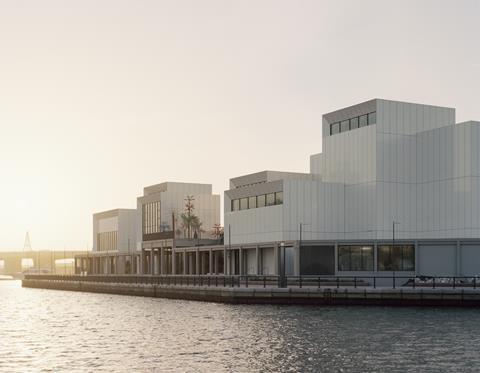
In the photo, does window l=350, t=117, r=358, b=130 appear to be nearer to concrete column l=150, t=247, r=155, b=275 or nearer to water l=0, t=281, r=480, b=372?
water l=0, t=281, r=480, b=372

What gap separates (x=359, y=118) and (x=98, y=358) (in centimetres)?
6660

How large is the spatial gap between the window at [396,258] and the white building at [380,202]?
0.11m

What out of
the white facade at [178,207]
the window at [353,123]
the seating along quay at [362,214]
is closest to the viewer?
the seating along quay at [362,214]

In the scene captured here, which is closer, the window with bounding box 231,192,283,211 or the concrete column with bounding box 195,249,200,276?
the window with bounding box 231,192,283,211

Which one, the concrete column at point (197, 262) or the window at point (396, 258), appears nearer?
the window at point (396, 258)

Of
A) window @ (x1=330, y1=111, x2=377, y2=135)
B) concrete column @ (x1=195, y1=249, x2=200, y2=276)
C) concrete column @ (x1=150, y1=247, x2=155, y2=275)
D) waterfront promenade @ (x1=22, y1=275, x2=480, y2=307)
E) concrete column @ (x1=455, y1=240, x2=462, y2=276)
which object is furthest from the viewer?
concrete column @ (x1=150, y1=247, x2=155, y2=275)

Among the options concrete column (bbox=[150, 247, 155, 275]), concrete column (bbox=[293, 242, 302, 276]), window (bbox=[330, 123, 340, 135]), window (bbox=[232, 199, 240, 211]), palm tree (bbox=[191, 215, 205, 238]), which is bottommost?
concrete column (bbox=[150, 247, 155, 275])

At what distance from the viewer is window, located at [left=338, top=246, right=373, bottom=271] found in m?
92.0

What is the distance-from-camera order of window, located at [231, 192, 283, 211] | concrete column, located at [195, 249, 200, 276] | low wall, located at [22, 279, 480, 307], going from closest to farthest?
1. low wall, located at [22, 279, 480, 307]
2. window, located at [231, 192, 283, 211]
3. concrete column, located at [195, 249, 200, 276]

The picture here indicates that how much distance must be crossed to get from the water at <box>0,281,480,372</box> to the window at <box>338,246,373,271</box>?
26.2 m

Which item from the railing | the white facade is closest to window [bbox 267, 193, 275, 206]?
the railing

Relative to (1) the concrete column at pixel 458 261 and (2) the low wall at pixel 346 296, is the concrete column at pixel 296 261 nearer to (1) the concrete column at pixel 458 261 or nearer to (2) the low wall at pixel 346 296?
(2) the low wall at pixel 346 296

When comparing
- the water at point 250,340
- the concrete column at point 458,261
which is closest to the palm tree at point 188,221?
the concrete column at point 458,261

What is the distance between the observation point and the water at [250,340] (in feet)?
123
